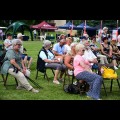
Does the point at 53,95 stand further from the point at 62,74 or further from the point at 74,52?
the point at 62,74

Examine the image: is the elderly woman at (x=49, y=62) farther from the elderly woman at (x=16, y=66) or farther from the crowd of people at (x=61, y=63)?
the elderly woman at (x=16, y=66)

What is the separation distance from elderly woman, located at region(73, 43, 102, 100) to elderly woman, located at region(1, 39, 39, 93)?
119 cm

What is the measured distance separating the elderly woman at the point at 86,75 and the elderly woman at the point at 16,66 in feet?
3.91

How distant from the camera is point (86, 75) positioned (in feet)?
25.3

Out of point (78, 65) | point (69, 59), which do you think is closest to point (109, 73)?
point (78, 65)

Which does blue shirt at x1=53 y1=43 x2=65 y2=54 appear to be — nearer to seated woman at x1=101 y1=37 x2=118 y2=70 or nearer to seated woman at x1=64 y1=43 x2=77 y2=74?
seated woman at x1=101 y1=37 x2=118 y2=70

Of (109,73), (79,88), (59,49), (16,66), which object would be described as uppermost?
(59,49)

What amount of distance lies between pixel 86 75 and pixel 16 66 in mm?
1661

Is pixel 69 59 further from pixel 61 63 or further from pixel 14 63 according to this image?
pixel 14 63

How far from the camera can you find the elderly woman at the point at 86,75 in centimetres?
759

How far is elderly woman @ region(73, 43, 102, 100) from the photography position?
7.59 m
